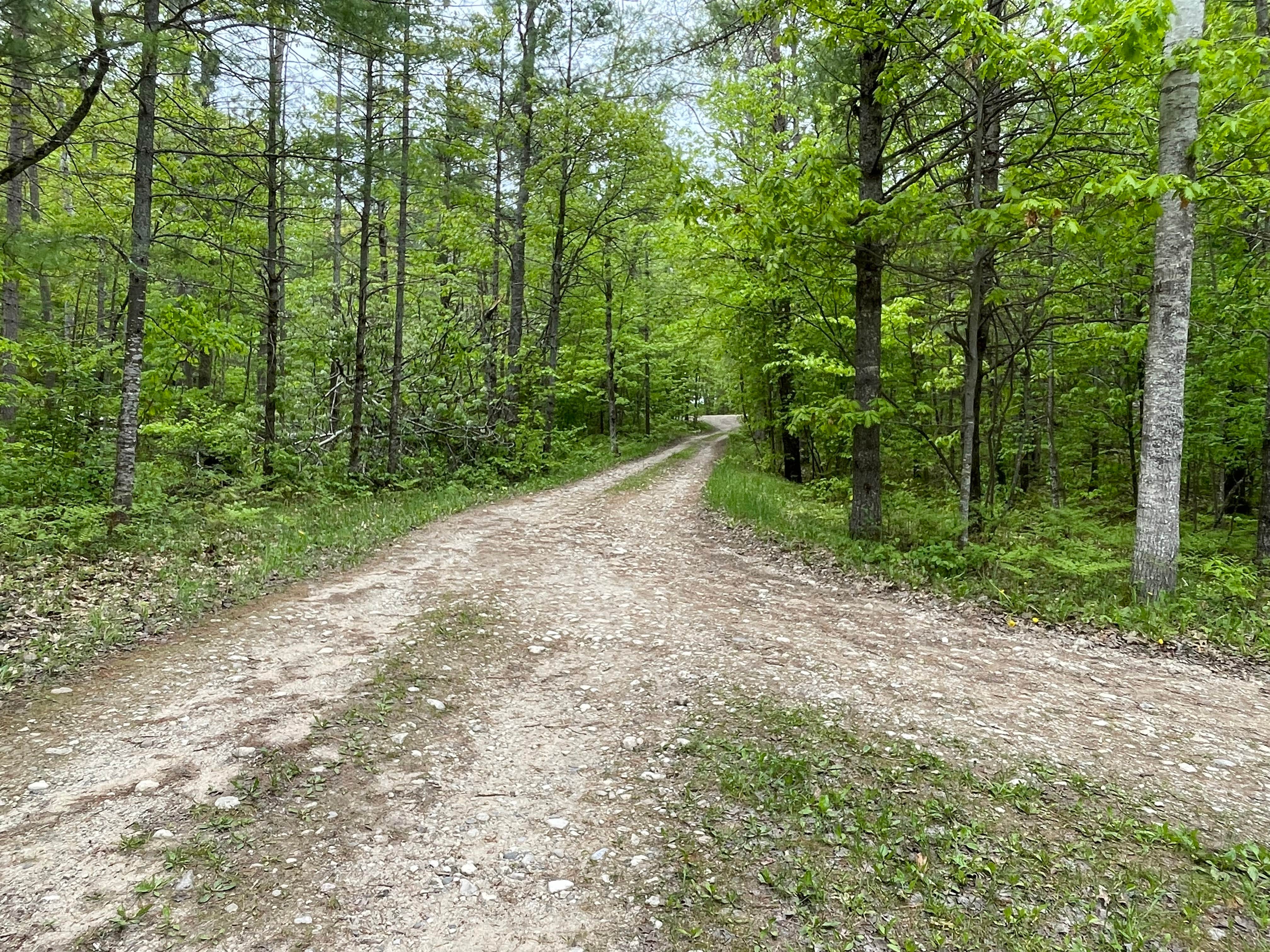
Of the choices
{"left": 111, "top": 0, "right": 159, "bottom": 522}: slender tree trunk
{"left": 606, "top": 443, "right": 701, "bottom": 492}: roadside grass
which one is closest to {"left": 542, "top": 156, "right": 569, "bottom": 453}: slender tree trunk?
{"left": 606, "top": 443, "right": 701, "bottom": 492}: roadside grass

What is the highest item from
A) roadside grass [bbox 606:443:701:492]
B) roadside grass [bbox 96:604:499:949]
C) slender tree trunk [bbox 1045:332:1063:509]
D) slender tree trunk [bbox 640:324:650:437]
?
slender tree trunk [bbox 640:324:650:437]

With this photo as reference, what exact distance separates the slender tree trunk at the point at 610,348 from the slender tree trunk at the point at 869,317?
13.6 meters

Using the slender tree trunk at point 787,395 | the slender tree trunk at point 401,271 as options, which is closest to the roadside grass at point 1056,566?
the slender tree trunk at point 787,395

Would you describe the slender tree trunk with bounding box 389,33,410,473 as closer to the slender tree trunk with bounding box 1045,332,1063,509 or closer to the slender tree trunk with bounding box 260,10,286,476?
the slender tree trunk with bounding box 260,10,286,476

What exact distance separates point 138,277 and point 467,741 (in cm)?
727

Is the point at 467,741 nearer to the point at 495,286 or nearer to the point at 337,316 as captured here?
the point at 337,316

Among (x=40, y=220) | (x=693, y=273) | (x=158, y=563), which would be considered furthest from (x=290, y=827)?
(x=40, y=220)

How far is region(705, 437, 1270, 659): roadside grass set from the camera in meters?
5.87

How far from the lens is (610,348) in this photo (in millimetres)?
22703

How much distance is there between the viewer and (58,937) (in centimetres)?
240

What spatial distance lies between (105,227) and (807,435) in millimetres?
17821

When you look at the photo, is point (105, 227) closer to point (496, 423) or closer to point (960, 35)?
point (496, 423)

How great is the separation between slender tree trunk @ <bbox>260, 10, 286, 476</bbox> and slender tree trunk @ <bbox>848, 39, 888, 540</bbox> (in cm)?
799

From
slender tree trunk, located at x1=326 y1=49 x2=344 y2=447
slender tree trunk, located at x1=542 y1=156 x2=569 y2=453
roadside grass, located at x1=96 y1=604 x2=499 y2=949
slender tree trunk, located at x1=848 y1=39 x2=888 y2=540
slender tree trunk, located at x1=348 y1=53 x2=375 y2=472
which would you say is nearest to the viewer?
roadside grass, located at x1=96 y1=604 x2=499 y2=949
